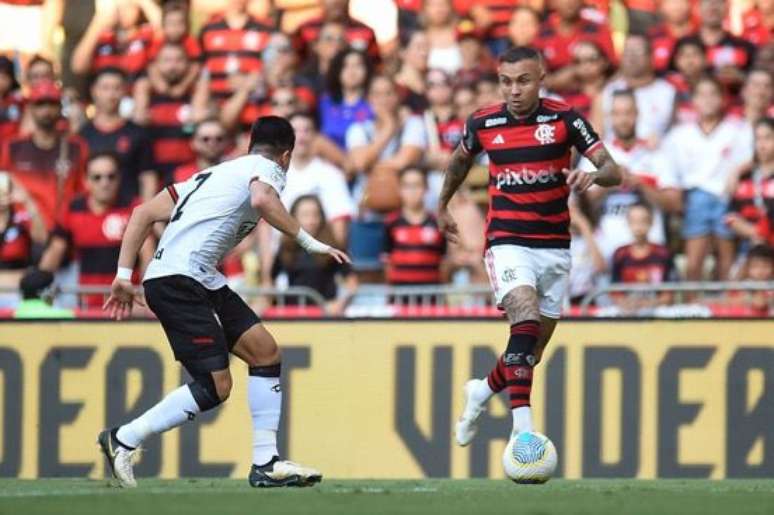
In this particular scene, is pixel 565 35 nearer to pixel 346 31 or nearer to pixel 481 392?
pixel 346 31

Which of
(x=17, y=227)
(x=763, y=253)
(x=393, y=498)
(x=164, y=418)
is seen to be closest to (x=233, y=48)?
(x=17, y=227)

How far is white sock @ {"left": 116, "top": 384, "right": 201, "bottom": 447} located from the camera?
1048 cm

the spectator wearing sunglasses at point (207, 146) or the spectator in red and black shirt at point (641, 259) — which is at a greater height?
the spectator wearing sunglasses at point (207, 146)

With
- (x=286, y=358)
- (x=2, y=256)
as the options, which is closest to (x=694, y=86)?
(x=286, y=358)

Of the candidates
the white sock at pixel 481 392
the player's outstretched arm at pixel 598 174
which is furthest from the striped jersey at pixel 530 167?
the white sock at pixel 481 392

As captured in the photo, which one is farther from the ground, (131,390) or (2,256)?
(2,256)

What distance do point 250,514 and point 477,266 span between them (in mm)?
6897

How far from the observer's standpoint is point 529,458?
1045 centimetres

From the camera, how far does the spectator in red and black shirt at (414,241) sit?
1521cm

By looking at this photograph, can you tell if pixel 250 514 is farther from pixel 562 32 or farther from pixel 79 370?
pixel 562 32

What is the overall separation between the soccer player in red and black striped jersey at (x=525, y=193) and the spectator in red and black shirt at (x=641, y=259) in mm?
3826

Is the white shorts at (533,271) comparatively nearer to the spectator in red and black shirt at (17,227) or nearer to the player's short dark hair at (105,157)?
the player's short dark hair at (105,157)

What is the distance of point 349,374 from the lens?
1353 centimetres

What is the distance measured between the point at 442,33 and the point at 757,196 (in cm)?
357
